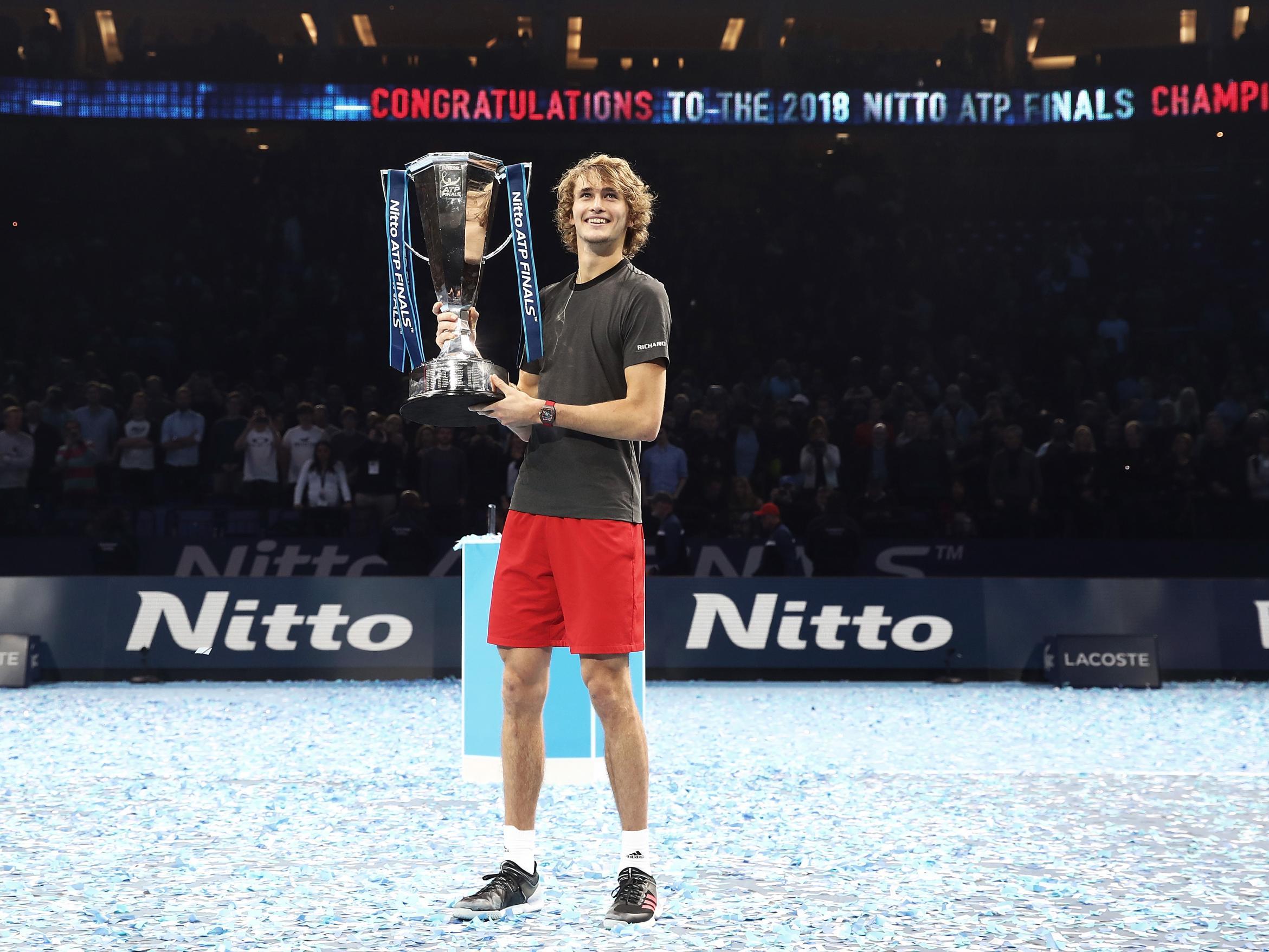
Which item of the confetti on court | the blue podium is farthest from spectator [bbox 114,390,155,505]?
the blue podium

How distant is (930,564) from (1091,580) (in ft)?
7.67

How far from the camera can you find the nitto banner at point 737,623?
9828 mm

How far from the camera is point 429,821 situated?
4.82 metres

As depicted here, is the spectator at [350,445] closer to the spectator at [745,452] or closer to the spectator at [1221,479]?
the spectator at [745,452]

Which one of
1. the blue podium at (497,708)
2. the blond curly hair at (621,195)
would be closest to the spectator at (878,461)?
the blue podium at (497,708)

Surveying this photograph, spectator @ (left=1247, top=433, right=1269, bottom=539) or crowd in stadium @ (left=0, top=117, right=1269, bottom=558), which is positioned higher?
crowd in stadium @ (left=0, top=117, right=1269, bottom=558)

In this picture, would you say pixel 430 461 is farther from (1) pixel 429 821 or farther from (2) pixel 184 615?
(1) pixel 429 821

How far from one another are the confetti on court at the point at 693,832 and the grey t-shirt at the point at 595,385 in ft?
3.74

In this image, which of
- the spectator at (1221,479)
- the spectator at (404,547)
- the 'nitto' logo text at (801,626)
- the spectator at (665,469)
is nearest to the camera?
the 'nitto' logo text at (801,626)

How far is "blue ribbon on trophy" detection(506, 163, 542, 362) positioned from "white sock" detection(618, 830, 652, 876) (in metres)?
1.36

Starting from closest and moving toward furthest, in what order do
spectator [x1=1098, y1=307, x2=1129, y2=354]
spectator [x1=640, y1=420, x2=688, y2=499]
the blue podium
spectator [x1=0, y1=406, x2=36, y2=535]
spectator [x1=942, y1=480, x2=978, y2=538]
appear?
1. the blue podium
2. spectator [x1=0, y1=406, x2=36, y2=535]
3. spectator [x1=640, y1=420, x2=688, y2=499]
4. spectator [x1=942, y1=480, x2=978, y2=538]
5. spectator [x1=1098, y1=307, x2=1129, y2=354]

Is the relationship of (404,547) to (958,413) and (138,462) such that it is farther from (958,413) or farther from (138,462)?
(958,413)

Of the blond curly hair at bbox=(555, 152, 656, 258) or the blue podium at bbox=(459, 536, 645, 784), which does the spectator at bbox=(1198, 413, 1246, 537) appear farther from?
the blond curly hair at bbox=(555, 152, 656, 258)

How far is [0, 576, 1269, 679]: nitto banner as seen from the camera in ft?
32.2
